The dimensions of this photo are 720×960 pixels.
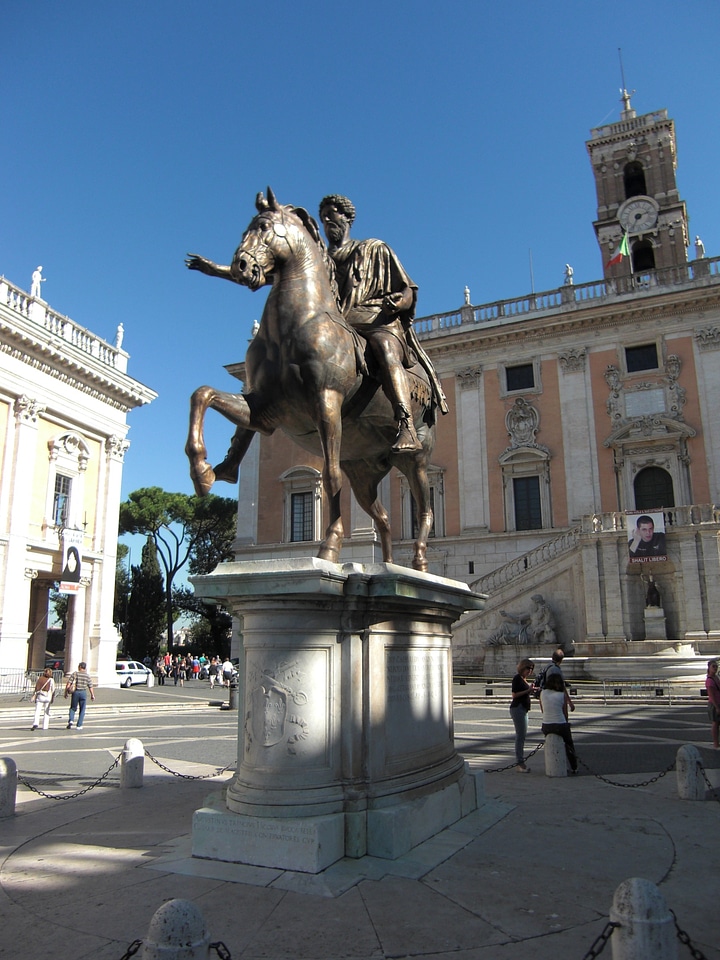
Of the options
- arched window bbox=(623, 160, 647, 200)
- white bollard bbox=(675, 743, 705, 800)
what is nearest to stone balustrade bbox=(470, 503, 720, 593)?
white bollard bbox=(675, 743, 705, 800)

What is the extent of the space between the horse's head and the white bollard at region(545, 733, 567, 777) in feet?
21.5

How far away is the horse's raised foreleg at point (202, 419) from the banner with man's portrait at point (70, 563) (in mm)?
25974

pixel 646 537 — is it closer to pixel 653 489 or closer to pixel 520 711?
pixel 653 489

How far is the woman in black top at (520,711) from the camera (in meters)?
9.31

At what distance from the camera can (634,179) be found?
43.5 m

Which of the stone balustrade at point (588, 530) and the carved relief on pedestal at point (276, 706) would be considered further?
the stone balustrade at point (588, 530)

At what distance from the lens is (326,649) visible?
16.5 feet

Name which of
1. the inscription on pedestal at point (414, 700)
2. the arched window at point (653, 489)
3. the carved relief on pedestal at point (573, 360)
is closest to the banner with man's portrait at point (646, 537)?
the arched window at point (653, 489)

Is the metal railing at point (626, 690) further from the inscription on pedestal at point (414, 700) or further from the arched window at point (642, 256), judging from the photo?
the arched window at point (642, 256)

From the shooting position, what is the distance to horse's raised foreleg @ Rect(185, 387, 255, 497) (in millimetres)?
5430

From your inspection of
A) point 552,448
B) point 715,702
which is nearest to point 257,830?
point 715,702

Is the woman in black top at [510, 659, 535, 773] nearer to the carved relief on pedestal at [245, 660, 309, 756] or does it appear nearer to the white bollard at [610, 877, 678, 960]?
the carved relief on pedestal at [245, 660, 309, 756]

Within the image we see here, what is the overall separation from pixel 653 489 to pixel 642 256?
715 inches

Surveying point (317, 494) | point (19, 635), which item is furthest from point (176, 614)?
point (19, 635)
